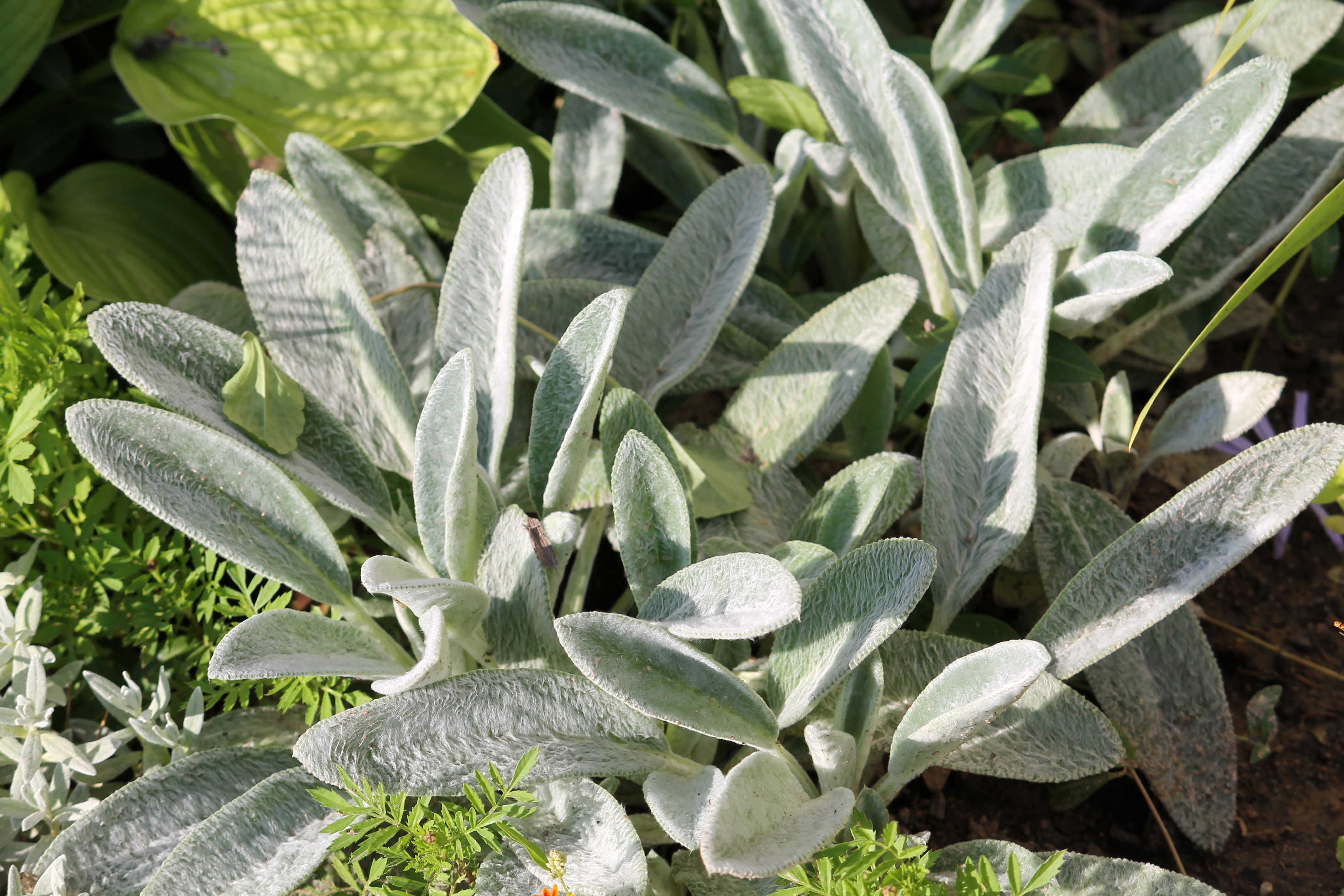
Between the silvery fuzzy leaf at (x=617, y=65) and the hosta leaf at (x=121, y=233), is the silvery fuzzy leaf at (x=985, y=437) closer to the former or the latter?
the silvery fuzzy leaf at (x=617, y=65)

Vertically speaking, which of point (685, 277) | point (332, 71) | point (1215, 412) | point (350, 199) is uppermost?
point (332, 71)

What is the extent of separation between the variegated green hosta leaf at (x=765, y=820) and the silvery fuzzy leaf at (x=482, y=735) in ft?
0.37

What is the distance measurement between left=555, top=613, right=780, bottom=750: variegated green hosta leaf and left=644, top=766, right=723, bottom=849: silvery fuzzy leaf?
0.05m

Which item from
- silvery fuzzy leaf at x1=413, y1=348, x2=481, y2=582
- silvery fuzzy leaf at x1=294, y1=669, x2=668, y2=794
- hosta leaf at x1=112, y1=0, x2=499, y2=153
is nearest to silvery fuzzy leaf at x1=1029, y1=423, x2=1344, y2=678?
silvery fuzzy leaf at x1=294, y1=669, x2=668, y2=794

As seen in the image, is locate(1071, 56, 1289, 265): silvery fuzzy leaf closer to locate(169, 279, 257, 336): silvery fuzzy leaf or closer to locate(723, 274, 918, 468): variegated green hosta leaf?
locate(723, 274, 918, 468): variegated green hosta leaf

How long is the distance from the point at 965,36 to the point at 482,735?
3.41ft

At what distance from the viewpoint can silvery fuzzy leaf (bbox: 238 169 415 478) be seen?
3.47 feet

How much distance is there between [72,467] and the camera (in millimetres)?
1061

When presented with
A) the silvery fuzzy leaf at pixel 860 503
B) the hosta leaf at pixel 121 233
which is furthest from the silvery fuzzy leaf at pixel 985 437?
the hosta leaf at pixel 121 233

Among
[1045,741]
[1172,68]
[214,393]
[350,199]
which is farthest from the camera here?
[1172,68]

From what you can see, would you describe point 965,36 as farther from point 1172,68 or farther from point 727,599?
point 727,599

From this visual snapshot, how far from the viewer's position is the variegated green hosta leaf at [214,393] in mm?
921

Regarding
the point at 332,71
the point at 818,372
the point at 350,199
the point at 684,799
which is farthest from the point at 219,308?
the point at 684,799

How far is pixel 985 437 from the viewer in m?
0.98
